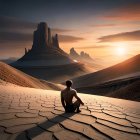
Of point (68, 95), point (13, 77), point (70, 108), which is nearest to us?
point (68, 95)

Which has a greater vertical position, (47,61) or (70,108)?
(47,61)

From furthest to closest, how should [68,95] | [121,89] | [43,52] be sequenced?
[43,52] < [121,89] < [68,95]

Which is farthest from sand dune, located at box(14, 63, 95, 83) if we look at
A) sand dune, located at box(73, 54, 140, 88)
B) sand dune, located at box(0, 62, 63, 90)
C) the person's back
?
the person's back

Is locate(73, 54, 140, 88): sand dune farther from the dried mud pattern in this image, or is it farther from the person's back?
the dried mud pattern

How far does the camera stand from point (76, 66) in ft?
443

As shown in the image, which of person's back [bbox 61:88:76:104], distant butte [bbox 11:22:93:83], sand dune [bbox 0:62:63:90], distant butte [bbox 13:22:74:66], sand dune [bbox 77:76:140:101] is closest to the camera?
person's back [bbox 61:88:76:104]

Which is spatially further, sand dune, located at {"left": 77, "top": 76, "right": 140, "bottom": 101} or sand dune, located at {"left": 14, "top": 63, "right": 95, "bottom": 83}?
sand dune, located at {"left": 14, "top": 63, "right": 95, "bottom": 83}

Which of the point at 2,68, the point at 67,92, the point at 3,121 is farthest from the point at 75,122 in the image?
the point at 2,68

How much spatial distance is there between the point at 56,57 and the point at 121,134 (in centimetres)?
14004

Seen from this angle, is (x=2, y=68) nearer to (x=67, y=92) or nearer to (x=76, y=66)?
(x=67, y=92)

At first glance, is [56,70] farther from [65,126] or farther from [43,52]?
[65,126]

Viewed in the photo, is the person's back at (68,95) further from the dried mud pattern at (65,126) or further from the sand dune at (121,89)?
the sand dune at (121,89)

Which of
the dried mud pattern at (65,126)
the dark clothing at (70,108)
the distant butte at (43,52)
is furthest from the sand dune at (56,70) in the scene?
the dried mud pattern at (65,126)

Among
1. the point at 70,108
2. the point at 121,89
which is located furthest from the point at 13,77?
the point at 70,108
